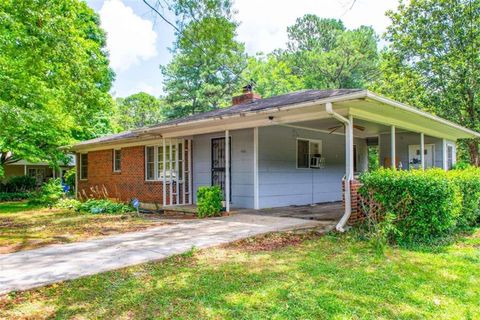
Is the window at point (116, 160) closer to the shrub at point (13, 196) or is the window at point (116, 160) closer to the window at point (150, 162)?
the window at point (150, 162)

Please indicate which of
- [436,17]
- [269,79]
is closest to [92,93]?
[436,17]

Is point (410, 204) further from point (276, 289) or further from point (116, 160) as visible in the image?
point (116, 160)

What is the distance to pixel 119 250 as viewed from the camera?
582 cm

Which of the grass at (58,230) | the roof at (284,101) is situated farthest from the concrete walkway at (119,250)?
the roof at (284,101)

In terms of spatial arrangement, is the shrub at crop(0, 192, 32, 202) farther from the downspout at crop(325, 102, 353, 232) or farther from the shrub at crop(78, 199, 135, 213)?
the downspout at crop(325, 102, 353, 232)

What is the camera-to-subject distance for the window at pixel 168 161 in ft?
39.8

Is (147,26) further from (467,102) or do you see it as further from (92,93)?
(467,102)

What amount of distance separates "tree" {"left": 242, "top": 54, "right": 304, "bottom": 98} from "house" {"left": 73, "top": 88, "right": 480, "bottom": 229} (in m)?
16.0

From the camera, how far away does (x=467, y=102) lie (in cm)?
1762

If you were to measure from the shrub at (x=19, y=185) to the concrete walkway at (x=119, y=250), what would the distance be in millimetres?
19412

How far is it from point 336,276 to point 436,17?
1880 cm

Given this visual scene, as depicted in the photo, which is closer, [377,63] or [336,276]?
[336,276]

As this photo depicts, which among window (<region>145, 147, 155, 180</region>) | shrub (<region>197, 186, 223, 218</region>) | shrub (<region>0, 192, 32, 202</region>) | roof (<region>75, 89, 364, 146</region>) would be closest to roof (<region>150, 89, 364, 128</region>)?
roof (<region>75, 89, 364, 146</region>)

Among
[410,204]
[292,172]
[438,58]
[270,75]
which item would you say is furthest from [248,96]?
[270,75]
